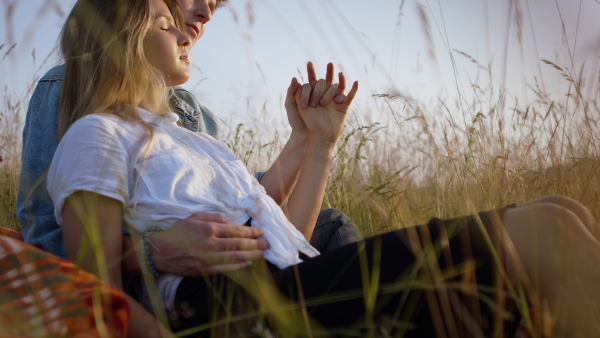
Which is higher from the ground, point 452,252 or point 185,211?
point 185,211

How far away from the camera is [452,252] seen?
47.3 inches

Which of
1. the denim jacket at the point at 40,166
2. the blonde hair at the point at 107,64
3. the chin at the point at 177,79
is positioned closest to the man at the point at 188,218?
the denim jacket at the point at 40,166

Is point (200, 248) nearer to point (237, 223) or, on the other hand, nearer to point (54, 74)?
point (237, 223)

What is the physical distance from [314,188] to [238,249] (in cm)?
71

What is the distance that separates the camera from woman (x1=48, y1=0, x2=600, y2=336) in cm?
113

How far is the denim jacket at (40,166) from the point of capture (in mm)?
1679

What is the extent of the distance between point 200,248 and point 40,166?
81 cm

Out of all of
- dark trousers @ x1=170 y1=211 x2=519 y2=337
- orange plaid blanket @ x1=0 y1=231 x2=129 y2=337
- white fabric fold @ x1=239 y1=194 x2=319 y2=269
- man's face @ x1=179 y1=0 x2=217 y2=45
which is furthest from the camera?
man's face @ x1=179 y1=0 x2=217 y2=45

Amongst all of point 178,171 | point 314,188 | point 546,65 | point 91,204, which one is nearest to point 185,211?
point 178,171

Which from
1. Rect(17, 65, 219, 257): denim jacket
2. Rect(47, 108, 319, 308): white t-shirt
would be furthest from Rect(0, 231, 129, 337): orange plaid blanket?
Rect(17, 65, 219, 257): denim jacket

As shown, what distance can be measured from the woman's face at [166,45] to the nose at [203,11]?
253mm

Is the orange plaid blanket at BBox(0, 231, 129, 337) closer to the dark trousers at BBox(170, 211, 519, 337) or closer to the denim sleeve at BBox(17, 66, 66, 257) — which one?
the dark trousers at BBox(170, 211, 519, 337)

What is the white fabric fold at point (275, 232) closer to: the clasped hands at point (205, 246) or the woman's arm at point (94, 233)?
the clasped hands at point (205, 246)

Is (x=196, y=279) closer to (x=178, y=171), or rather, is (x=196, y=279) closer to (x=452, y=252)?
(x=178, y=171)
